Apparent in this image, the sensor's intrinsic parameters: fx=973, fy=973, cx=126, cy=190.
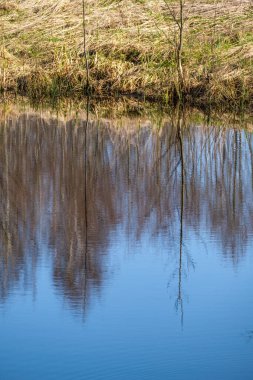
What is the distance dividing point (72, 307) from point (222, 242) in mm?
2173

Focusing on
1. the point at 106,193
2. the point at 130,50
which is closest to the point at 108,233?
the point at 106,193

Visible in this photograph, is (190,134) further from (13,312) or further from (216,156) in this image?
(13,312)

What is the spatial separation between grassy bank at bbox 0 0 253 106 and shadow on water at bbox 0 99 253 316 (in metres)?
2.88

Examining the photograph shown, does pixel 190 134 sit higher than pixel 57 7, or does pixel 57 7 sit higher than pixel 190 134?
pixel 57 7

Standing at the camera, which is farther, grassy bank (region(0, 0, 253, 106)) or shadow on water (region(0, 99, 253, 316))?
grassy bank (region(0, 0, 253, 106))

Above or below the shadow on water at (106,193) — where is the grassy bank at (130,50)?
above

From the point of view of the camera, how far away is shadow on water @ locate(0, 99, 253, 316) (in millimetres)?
8023

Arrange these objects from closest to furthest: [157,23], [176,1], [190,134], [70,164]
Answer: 1. [70,164]
2. [190,134]
3. [157,23]
4. [176,1]

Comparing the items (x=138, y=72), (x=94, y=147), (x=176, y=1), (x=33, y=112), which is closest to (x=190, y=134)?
(x=94, y=147)

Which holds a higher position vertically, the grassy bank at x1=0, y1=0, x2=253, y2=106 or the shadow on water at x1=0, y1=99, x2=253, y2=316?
the grassy bank at x1=0, y1=0, x2=253, y2=106

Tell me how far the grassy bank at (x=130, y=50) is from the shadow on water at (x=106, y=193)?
2.88 metres

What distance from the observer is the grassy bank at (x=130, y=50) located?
1878 cm

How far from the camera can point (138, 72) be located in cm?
2003

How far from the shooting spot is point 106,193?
1066 centimetres
